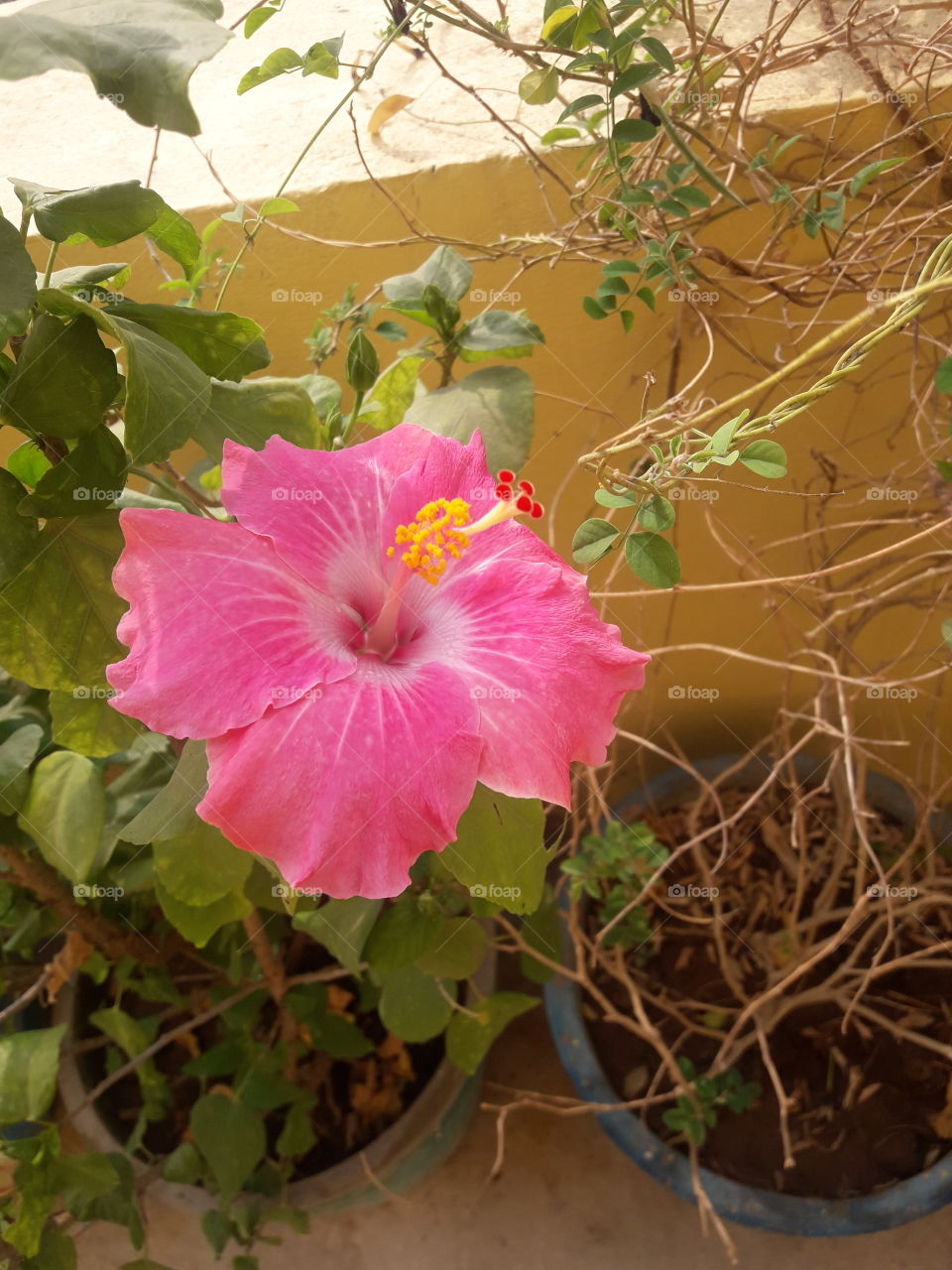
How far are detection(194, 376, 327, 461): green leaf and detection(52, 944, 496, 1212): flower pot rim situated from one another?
812 mm

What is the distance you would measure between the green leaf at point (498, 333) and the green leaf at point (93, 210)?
1.06 ft

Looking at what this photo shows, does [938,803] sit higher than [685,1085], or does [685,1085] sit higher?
[938,803]

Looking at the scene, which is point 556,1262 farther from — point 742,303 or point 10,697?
point 742,303

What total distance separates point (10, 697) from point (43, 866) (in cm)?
19

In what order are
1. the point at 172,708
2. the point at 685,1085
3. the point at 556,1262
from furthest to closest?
the point at 556,1262 → the point at 685,1085 → the point at 172,708

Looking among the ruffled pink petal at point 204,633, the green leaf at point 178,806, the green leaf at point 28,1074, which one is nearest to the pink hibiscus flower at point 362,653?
the ruffled pink petal at point 204,633

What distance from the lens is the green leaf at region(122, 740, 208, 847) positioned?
1.93ft

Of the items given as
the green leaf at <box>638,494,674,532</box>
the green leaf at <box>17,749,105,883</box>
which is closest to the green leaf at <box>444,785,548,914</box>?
the green leaf at <box>638,494,674,532</box>

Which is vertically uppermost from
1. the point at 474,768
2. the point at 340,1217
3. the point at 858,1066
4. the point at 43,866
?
the point at 474,768

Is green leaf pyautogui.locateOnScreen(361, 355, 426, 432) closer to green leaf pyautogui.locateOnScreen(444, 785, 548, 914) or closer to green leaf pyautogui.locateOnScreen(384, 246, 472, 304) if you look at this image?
green leaf pyautogui.locateOnScreen(384, 246, 472, 304)

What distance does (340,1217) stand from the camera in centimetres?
128

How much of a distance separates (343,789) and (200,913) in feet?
1.19

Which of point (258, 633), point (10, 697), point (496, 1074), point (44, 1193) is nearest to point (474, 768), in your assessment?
point (258, 633)

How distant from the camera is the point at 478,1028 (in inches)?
40.3
